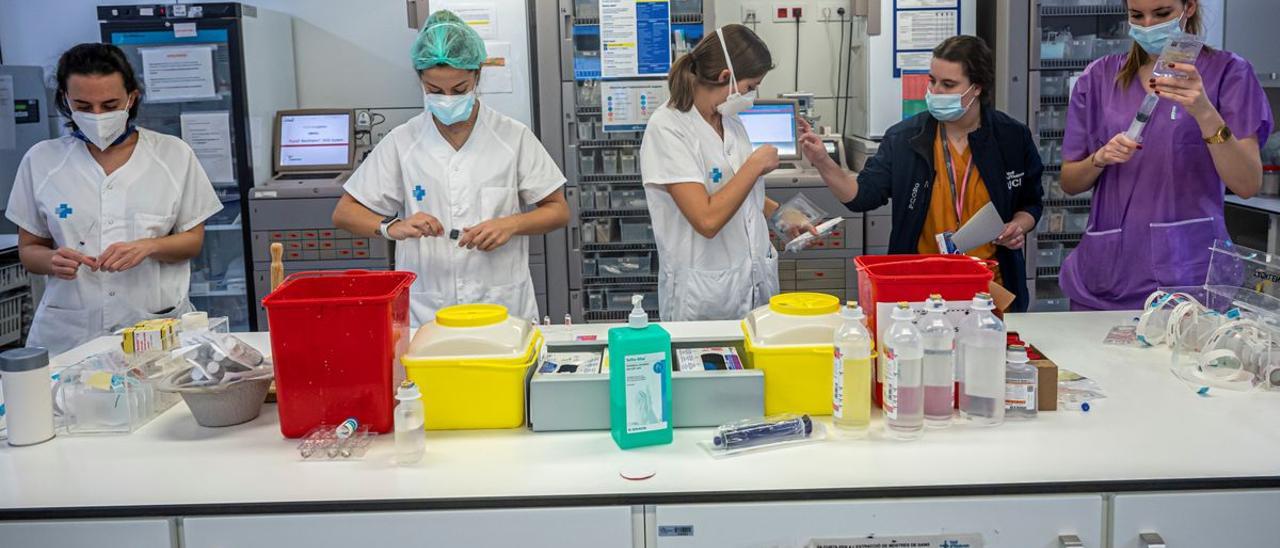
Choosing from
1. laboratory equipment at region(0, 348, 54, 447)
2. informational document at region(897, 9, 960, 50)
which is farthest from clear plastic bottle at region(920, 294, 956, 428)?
informational document at region(897, 9, 960, 50)

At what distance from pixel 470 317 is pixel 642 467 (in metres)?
0.51

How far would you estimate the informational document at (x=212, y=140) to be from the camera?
198 inches

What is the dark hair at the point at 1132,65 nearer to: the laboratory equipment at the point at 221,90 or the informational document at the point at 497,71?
the informational document at the point at 497,71

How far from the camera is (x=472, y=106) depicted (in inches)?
118

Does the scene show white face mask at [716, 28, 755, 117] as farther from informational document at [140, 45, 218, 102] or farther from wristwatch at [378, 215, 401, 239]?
informational document at [140, 45, 218, 102]

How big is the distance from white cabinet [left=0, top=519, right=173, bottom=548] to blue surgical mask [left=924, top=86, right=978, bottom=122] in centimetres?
229

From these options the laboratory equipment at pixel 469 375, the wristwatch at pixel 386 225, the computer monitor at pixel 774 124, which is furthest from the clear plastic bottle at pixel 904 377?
the computer monitor at pixel 774 124

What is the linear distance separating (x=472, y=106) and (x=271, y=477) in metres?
1.43

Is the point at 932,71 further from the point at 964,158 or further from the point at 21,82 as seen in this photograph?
the point at 21,82

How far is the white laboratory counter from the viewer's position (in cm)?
175

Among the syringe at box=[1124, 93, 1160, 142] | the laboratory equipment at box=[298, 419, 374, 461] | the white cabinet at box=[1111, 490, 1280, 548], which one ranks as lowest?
the white cabinet at box=[1111, 490, 1280, 548]

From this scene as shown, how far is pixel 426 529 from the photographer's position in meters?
1.75

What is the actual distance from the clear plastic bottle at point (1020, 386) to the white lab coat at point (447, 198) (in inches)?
59.6

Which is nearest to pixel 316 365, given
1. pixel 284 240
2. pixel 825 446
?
pixel 825 446
